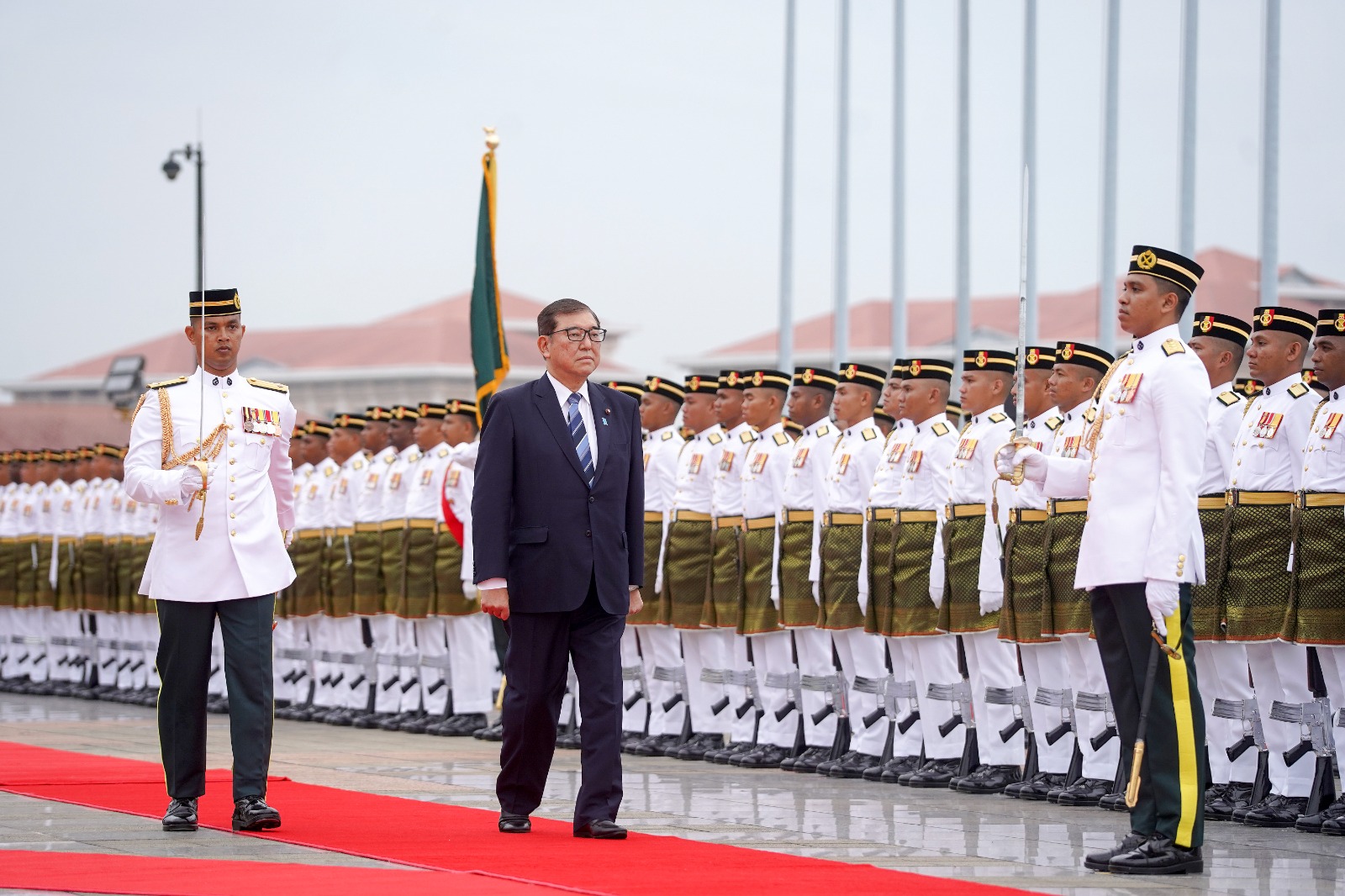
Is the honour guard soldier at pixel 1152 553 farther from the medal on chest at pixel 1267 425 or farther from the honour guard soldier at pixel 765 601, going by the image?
the honour guard soldier at pixel 765 601

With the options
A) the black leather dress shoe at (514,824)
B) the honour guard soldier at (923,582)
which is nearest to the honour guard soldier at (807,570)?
the honour guard soldier at (923,582)

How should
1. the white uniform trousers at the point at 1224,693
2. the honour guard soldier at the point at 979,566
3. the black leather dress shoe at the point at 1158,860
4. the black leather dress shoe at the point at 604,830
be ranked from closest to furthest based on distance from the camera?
the black leather dress shoe at the point at 1158,860 → the black leather dress shoe at the point at 604,830 → the white uniform trousers at the point at 1224,693 → the honour guard soldier at the point at 979,566

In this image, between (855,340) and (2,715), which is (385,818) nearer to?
(2,715)

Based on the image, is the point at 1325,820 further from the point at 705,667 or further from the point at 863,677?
the point at 705,667

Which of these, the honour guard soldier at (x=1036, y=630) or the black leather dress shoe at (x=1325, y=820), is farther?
the honour guard soldier at (x=1036, y=630)

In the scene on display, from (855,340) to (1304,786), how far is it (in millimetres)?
36897

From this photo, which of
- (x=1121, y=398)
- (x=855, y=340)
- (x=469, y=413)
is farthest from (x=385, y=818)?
(x=855, y=340)

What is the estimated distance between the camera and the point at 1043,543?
884 centimetres

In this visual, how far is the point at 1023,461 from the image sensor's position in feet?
21.4

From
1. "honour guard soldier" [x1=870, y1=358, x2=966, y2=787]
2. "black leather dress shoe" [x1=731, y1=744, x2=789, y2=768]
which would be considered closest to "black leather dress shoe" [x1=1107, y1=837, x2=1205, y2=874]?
"honour guard soldier" [x1=870, y1=358, x2=966, y2=787]

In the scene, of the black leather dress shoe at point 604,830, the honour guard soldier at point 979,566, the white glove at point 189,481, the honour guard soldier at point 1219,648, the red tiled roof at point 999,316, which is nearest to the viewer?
the black leather dress shoe at point 604,830

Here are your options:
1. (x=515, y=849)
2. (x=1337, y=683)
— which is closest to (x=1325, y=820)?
(x=1337, y=683)

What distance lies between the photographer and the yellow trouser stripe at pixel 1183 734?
6277 mm

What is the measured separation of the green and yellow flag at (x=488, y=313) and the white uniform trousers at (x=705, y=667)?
7.15ft
